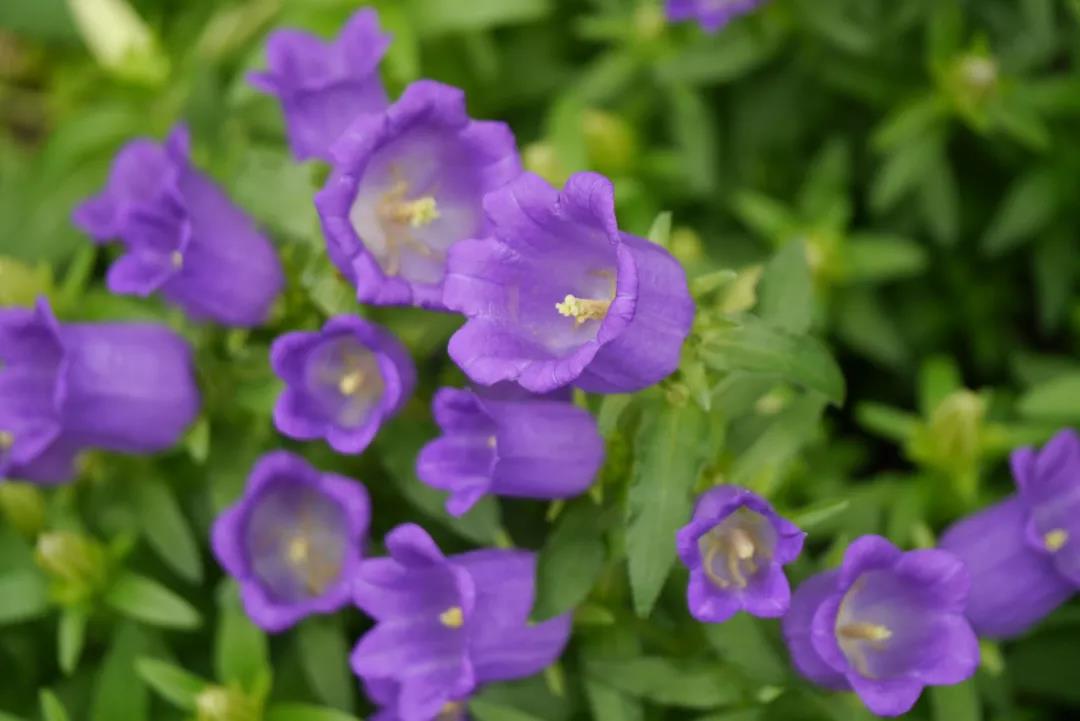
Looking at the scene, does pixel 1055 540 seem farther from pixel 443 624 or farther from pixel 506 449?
pixel 443 624

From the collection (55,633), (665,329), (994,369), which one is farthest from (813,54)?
(55,633)

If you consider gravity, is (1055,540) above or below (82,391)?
below

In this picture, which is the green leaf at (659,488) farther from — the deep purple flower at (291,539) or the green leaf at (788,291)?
the deep purple flower at (291,539)

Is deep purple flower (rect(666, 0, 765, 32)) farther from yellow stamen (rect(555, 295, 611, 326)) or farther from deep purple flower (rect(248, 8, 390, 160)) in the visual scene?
yellow stamen (rect(555, 295, 611, 326))

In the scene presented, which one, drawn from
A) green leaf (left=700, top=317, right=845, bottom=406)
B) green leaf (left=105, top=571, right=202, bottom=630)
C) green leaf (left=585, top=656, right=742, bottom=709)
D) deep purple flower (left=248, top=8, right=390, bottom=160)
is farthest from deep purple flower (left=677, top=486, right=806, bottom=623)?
green leaf (left=105, top=571, right=202, bottom=630)

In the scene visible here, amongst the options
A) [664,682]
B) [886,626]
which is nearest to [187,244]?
[664,682]

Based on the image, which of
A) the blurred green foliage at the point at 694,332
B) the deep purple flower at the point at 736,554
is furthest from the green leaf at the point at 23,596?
the deep purple flower at the point at 736,554
